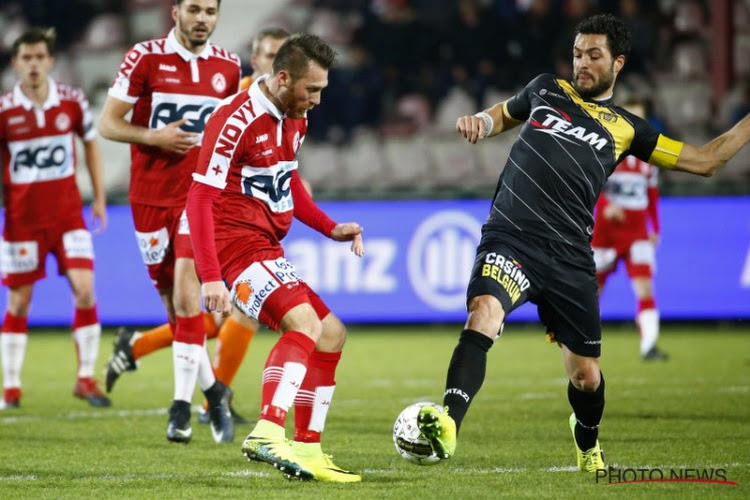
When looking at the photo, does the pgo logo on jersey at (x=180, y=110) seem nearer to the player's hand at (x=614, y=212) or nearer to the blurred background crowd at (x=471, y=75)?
the player's hand at (x=614, y=212)

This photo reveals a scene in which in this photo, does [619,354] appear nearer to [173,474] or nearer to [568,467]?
[568,467]

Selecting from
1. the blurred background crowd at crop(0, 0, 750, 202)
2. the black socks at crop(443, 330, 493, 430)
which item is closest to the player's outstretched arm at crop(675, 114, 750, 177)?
the black socks at crop(443, 330, 493, 430)

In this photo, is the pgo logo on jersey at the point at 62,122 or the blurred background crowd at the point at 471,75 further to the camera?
the blurred background crowd at the point at 471,75

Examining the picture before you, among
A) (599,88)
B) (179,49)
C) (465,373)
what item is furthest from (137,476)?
(599,88)

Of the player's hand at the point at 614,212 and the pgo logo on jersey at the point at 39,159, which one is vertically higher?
the pgo logo on jersey at the point at 39,159

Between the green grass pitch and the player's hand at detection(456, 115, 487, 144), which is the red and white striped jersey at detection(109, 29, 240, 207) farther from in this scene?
the player's hand at detection(456, 115, 487, 144)

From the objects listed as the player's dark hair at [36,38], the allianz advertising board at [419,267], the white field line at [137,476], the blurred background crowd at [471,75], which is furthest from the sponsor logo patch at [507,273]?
the blurred background crowd at [471,75]

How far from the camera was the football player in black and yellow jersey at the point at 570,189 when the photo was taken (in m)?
5.43

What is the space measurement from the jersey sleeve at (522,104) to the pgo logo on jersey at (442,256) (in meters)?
7.66

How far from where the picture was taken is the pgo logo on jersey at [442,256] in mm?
13586

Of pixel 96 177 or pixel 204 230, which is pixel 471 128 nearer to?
pixel 204 230

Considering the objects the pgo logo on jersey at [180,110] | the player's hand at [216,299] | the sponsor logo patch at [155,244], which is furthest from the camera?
the sponsor logo patch at [155,244]

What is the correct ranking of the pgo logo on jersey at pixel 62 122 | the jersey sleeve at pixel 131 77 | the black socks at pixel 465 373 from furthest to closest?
the pgo logo on jersey at pixel 62 122 < the jersey sleeve at pixel 131 77 < the black socks at pixel 465 373

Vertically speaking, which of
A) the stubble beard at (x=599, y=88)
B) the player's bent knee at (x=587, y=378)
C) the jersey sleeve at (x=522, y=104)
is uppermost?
the stubble beard at (x=599, y=88)
